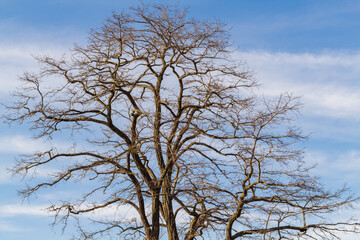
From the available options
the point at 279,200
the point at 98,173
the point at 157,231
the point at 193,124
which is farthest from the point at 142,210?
the point at 279,200

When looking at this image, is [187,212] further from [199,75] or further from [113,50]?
[113,50]

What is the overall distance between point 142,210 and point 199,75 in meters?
3.91

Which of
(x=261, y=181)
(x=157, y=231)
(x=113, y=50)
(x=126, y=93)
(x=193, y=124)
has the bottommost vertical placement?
(x=157, y=231)

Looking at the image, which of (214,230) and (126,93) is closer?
(214,230)

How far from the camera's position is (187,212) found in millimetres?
12742

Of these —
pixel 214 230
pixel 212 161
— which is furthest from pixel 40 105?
pixel 214 230

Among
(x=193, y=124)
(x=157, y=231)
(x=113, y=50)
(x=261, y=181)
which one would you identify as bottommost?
(x=157, y=231)

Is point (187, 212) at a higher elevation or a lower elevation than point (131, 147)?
lower

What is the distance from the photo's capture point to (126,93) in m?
13.6

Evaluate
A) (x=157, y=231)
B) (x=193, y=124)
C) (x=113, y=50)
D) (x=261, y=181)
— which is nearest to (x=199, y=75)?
(x=193, y=124)

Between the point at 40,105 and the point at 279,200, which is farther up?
the point at 40,105

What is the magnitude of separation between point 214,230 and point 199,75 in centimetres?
410

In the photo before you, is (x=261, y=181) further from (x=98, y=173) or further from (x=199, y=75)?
(x=98, y=173)

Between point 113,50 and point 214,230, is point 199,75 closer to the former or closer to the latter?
point 113,50
